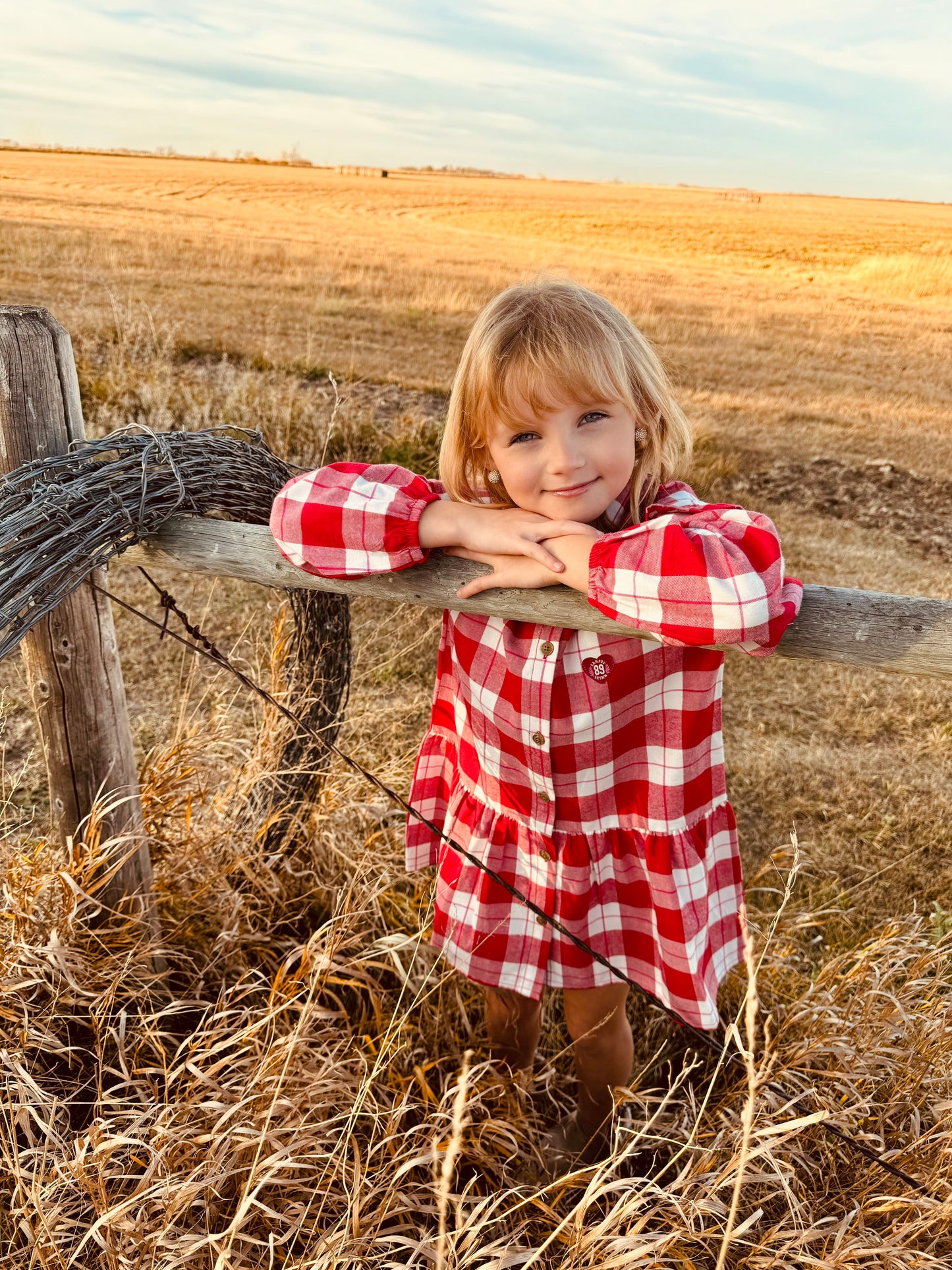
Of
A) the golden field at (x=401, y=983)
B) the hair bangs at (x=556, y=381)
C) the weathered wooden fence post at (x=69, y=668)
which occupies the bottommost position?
the golden field at (x=401, y=983)

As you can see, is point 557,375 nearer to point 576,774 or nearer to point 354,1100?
point 576,774

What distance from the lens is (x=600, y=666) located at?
161 cm

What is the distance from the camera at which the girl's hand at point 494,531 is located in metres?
1.46

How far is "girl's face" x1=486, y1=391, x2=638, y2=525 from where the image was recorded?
150 cm

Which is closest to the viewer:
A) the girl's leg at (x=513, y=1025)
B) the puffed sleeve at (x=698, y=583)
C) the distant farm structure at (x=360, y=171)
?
the puffed sleeve at (x=698, y=583)

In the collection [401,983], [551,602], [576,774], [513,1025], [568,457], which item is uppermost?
[568,457]

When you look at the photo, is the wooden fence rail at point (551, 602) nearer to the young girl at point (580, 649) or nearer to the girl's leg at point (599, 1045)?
the young girl at point (580, 649)

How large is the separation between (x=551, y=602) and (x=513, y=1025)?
3.70 feet

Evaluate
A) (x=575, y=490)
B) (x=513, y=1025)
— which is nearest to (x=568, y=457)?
(x=575, y=490)

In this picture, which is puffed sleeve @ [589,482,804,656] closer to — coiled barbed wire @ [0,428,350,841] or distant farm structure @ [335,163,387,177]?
coiled barbed wire @ [0,428,350,841]

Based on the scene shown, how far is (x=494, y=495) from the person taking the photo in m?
1.72

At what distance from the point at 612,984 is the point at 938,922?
1.69 meters

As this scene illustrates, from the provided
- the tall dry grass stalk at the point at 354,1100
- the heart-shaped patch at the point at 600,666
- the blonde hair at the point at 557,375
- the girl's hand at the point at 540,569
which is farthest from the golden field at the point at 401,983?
the girl's hand at the point at 540,569

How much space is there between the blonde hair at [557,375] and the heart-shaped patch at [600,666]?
271 mm
